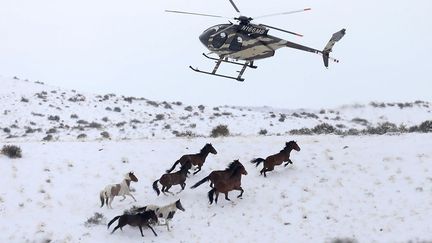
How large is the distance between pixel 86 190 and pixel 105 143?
5191 mm

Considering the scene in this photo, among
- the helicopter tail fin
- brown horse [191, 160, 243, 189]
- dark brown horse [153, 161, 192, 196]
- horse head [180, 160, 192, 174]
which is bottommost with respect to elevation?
dark brown horse [153, 161, 192, 196]

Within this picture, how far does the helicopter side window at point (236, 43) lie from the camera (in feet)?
82.9

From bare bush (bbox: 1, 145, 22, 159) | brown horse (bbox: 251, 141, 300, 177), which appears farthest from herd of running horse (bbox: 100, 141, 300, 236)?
bare bush (bbox: 1, 145, 22, 159)

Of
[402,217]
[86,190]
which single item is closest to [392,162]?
[402,217]

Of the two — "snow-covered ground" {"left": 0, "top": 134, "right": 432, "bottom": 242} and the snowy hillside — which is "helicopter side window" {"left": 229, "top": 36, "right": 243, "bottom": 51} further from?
the snowy hillside

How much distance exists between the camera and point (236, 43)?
2536 centimetres

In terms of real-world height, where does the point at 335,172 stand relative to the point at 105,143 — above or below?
above

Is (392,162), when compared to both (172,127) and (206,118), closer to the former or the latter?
(172,127)

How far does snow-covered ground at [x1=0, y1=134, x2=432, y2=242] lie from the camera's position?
1609cm

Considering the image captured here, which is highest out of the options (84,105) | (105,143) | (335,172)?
(335,172)

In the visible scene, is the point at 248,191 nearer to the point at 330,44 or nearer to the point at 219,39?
the point at 219,39

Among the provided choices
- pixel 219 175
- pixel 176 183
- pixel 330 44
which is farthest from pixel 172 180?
pixel 330 44

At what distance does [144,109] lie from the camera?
45.2m

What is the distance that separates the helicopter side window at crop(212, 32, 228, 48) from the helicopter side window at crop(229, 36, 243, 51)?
1.33 feet
